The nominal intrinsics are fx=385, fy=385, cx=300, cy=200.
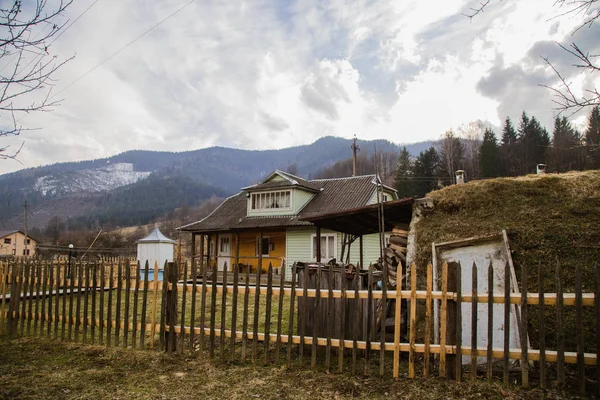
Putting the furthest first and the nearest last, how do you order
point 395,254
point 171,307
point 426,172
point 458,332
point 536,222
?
point 426,172
point 395,254
point 171,307
point 536,222
point 458,332

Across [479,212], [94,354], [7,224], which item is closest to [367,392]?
[479,212]

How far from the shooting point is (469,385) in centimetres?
501

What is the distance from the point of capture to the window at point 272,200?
Answer: 83.2 ft

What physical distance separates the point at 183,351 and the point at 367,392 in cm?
338

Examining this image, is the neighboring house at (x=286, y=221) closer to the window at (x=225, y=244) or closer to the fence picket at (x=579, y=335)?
the window at (x=225, y=244)

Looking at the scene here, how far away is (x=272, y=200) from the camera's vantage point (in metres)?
26.0

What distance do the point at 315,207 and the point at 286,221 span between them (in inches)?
95.0

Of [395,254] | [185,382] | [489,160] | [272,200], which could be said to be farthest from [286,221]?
[489,160]

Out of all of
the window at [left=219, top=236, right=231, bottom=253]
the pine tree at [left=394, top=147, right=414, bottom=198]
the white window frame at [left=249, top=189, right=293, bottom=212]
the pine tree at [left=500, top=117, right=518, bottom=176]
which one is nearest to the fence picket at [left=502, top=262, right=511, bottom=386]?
the white window frame at [left=249, top=189, right=293, bottom=212]

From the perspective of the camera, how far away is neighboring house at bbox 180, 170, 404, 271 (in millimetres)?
23286

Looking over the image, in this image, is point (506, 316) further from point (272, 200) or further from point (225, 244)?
point (225, 244)

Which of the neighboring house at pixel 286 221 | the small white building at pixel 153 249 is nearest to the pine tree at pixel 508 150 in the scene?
the neighboring house at pixel 286 221

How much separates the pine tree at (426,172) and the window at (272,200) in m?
31.6

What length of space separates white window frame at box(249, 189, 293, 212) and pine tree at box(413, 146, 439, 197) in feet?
104
